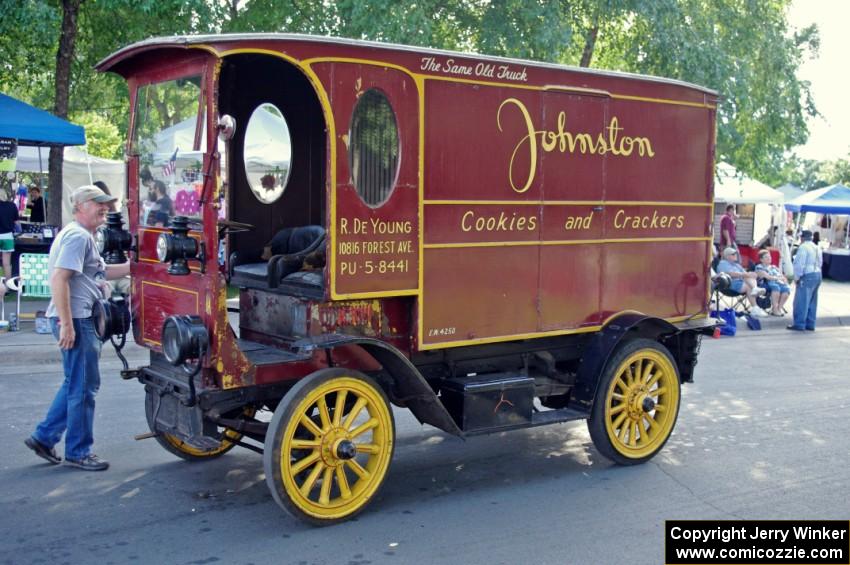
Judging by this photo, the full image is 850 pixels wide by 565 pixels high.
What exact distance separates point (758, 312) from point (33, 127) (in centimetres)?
1146

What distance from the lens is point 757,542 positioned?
5051mm

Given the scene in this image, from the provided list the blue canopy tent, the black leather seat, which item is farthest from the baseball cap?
the blue canopy tent

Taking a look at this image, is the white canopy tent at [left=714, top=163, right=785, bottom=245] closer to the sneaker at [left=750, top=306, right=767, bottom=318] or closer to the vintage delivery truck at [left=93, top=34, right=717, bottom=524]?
the sneaker at [left=750, top=306, right=767, bottom=318]

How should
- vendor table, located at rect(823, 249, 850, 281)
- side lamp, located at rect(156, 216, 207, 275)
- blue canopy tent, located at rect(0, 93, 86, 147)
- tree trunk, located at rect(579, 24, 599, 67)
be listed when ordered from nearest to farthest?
side lamp, located at rect(156, 216, 207, 275) < blue canopy tent, located at rect(0, 93, 86, 147) < tree trunk, located at rect(579, 24, 599, 67) < vendor table, located at rect(823, 249, 850, 281)

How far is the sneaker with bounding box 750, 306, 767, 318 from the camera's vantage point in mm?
Answer: 14953

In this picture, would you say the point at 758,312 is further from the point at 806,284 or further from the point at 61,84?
the point at 61,84

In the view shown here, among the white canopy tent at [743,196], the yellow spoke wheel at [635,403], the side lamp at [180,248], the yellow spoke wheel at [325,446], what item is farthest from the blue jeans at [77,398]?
the white canopy tent at [743,196]

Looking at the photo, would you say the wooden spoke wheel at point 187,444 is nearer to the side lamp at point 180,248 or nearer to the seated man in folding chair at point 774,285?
the side lamp at point 180,248

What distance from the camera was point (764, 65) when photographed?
19203 mm

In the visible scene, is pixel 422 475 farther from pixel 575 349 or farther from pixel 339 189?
pixel 339 189

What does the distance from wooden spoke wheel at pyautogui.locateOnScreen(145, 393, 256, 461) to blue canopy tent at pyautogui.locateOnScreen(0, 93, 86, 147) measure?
812 centimetres

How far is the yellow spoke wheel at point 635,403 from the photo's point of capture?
613 centimetres

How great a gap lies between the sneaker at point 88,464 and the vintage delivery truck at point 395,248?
40cm

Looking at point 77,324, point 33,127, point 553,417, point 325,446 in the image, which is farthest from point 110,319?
point 33,127
